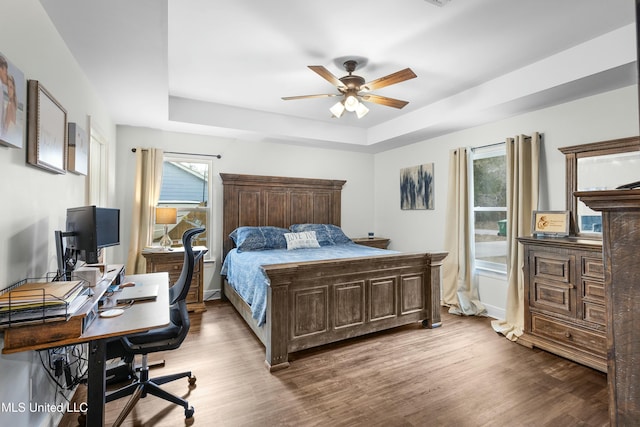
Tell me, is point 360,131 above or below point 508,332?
above

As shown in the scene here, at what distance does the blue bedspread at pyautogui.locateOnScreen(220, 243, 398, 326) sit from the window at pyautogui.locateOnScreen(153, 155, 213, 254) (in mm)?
749

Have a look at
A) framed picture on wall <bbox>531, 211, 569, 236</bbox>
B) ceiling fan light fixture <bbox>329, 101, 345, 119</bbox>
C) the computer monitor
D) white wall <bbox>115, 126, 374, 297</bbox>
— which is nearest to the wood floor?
the computer monitor

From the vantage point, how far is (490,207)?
157 inches

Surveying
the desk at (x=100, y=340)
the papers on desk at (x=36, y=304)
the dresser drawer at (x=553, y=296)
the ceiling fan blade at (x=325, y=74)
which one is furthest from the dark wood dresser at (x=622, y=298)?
the dresser drawer at (x=553, y=296)

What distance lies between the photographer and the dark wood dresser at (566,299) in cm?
253

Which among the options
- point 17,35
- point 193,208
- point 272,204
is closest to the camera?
point 17,35

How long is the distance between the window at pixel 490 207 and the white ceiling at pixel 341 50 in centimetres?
52

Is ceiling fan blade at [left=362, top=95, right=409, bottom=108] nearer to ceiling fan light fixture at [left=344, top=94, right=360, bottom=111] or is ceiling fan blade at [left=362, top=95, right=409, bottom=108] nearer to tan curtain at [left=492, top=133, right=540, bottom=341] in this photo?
ceiling fan light fixture at [left=344, top=94, right=360, bottom=111]

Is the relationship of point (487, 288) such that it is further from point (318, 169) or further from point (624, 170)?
point (318, 169)

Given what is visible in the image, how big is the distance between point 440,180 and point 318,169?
201 centimetres

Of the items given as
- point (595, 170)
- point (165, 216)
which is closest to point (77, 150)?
point (165, 216)

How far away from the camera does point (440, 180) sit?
15.1 ft

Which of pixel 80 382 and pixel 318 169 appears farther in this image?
pixel 318 169

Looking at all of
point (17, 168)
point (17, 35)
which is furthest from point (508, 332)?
point (17, 35)
